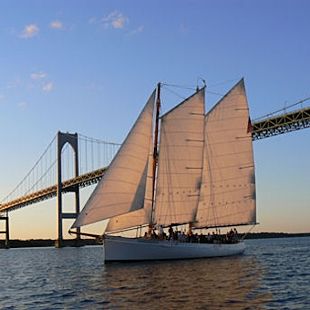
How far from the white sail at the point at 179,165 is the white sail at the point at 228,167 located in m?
2.67

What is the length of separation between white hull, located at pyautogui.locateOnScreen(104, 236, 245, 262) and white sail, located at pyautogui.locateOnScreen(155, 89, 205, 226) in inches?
72.1

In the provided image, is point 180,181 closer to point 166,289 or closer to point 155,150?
point 155,150

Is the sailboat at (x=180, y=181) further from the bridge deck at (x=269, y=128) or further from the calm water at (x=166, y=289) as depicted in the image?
the bridge deck at (x=269, y=128)

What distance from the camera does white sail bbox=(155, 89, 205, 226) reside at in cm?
3884

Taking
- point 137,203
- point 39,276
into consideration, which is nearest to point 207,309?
point 39,276

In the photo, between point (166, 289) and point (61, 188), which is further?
point (61, 188)

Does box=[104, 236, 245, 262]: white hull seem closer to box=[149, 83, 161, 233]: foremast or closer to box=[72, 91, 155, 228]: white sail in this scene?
box=[149, 83, 161, 233]: foremast

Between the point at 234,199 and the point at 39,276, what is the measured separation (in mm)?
16311

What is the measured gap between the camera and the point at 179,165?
39281mm

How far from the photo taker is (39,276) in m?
30.6

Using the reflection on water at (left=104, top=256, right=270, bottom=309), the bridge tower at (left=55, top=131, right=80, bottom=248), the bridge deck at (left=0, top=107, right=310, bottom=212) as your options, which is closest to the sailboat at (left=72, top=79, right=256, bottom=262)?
the reflection on water at (left=104, top=256, right=270, bottom=309)

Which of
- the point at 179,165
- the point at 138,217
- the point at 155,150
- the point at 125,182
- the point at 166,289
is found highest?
the point at 155,150

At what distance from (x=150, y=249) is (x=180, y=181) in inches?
200

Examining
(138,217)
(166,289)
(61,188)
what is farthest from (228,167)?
(61,188)
